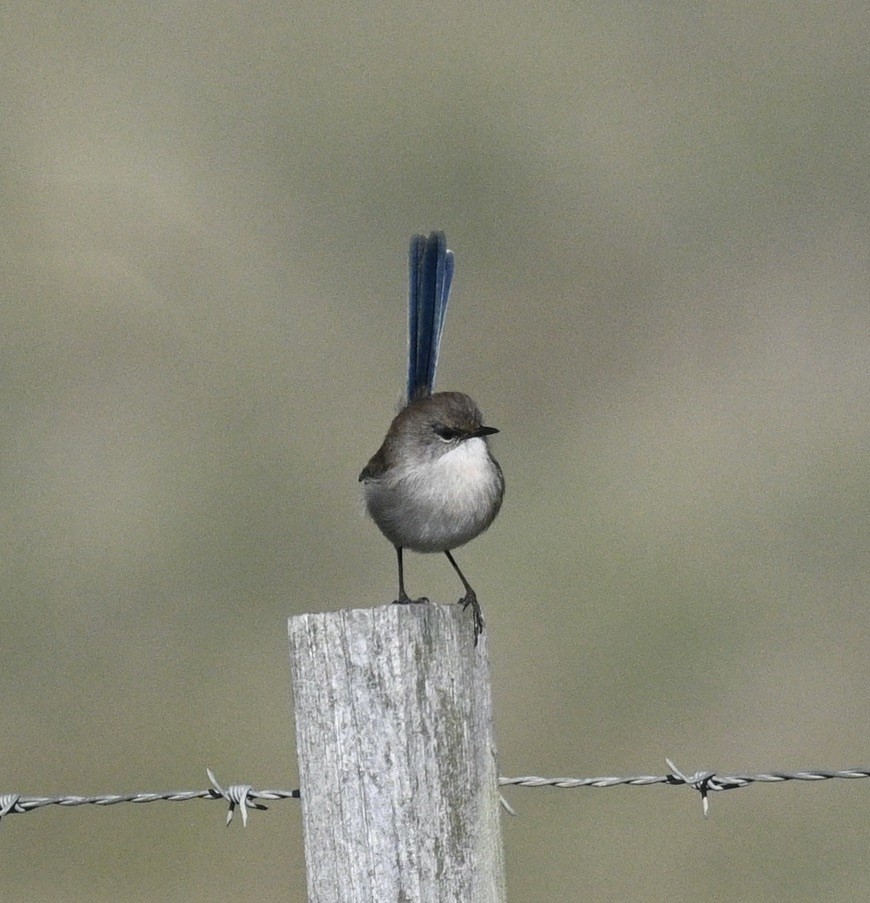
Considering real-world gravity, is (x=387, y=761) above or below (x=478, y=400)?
below

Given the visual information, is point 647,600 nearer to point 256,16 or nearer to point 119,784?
point 119,784

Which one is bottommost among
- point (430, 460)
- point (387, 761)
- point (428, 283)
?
point (387, 761)

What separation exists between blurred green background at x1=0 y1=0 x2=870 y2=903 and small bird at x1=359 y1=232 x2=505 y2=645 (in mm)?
3121

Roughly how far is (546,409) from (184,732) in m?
4.12

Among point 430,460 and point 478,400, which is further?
point 478,400

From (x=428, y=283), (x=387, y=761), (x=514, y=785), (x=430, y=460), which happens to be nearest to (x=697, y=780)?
(x=514, y=785)

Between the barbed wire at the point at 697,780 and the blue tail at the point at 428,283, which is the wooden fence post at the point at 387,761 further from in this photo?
the blue tail at the point at 428,283

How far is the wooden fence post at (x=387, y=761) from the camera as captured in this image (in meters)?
3.59

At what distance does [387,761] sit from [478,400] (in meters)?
8.76

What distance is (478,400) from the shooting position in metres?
12.3

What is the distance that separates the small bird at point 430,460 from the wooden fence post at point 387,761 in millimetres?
1785

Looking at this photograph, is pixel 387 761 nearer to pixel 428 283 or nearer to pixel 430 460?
pixel 430 460

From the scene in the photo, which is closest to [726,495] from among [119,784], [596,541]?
[596,541]

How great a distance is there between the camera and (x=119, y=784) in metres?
9.02
